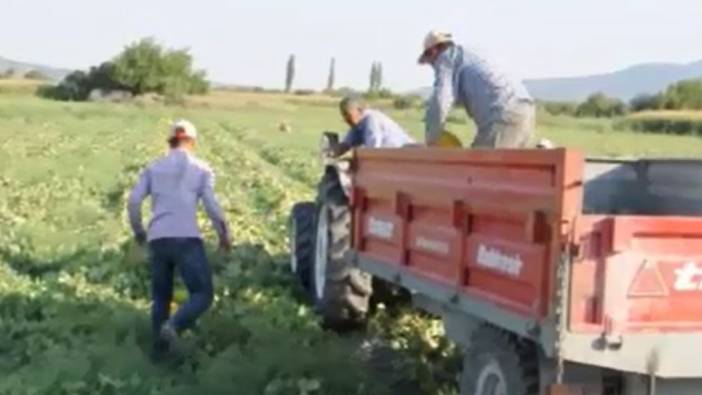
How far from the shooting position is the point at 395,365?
9.95 m

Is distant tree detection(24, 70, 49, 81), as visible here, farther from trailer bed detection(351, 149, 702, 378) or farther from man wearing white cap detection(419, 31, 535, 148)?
trailer bed detection(351, 149, 702, 378)

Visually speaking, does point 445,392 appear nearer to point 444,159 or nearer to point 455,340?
point 455,340

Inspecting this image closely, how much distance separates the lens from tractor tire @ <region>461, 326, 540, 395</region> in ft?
22.5

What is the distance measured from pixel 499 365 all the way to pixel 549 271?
2.86ft

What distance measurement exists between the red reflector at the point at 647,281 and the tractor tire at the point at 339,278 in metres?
4.15

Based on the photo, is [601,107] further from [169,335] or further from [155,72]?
[169,335]

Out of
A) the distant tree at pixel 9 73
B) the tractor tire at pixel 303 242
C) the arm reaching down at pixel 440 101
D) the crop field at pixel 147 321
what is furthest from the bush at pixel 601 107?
the arm reaching down at pixel 440 101

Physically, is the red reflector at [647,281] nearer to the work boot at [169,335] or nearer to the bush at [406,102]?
the work boot at [169,335]

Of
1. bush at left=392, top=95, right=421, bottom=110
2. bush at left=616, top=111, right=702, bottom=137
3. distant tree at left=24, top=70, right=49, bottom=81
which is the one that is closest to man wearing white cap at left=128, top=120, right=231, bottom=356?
bush at left=616, top=111, right=702, bottom=137

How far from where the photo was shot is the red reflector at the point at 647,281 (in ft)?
20.9

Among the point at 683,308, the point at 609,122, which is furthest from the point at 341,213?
the point at 609,122

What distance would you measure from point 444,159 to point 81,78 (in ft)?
314

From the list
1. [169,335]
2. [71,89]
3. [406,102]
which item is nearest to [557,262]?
[169,335]

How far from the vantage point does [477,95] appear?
9812mm
